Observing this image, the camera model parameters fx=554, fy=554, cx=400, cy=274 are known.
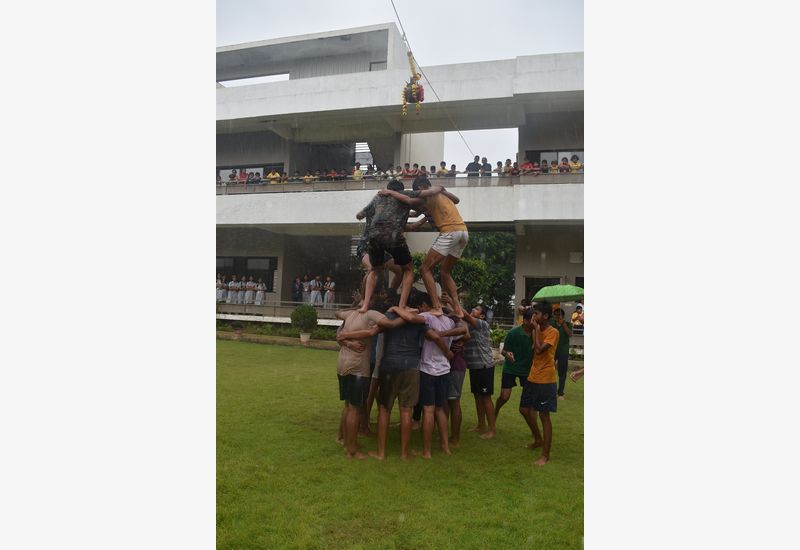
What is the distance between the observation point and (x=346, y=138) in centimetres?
390

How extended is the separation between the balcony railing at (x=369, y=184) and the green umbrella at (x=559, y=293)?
0.61m

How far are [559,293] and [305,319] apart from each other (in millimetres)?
1751

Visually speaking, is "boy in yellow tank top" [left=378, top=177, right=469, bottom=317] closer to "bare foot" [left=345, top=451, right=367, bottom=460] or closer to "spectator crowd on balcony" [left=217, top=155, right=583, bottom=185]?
"spectator crowd on balcony" [left=217, top=155, right=583, bottom=185]

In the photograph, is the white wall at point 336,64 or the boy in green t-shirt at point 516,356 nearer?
the boy in green t-shirt at point 516,356

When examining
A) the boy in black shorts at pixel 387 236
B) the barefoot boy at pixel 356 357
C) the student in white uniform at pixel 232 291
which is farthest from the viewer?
the student in white uniform at pixel 232 291

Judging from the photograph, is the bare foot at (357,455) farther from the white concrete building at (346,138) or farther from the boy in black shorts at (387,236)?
the white concrete building at (346,138)

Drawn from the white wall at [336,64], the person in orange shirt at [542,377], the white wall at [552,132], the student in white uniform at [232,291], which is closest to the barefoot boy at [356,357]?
the student in white uniform at [232,291]

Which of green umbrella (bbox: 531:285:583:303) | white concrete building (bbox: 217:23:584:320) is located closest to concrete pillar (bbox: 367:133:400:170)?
white concrete building (bbox: 217:23:584:320)

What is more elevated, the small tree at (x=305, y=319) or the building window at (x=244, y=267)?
the building window at (x=244, y=267)

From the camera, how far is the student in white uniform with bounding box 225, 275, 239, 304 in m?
3.83

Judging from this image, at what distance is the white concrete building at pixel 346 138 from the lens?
3295mm

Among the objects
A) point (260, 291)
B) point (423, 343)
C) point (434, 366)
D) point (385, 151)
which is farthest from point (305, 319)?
point (385, 151)

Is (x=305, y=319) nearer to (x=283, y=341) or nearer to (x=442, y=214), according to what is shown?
(x=283, y=341)

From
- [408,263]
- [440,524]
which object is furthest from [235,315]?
[440,524]
